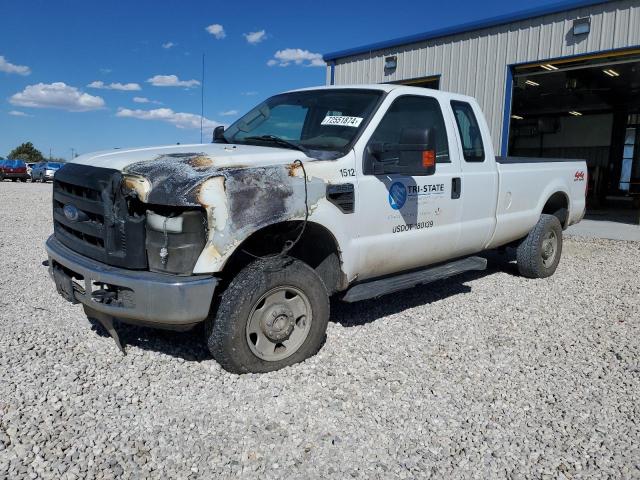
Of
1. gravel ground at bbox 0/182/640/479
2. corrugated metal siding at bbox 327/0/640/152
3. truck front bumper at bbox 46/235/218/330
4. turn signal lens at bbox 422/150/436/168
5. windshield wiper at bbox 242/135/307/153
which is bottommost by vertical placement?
gravel ground at bbox 0/182/640/479

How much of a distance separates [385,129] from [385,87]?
19.2 inches

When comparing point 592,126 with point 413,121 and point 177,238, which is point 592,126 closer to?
point 413,121

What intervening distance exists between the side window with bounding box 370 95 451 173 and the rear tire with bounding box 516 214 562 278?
2.29 m

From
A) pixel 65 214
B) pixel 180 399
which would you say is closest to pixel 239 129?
pixel 65 214

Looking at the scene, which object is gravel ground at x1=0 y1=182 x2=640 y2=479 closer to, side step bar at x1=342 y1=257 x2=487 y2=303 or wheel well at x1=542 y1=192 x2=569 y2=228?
side step bar at x1=342 y1=257 x2=487 y2=303

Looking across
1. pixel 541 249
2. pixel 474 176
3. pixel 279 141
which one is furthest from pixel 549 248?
pixel 279 141

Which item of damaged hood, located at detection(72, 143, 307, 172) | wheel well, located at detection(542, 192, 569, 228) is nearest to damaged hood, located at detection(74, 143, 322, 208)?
damaged hood, located at detection(72, 143, 307, 172)

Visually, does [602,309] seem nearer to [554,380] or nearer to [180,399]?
[554,380]

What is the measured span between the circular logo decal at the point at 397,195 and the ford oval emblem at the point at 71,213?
2270mm

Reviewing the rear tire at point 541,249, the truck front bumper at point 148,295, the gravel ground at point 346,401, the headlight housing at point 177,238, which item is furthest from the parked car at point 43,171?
the headlight housing at point 177,238

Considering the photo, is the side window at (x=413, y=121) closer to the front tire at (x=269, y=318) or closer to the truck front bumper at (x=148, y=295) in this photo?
the front tire at (x=269, y=318)

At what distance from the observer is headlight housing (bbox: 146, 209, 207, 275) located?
121 inches

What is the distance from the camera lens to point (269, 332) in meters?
3.51

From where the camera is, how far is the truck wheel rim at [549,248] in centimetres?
658
